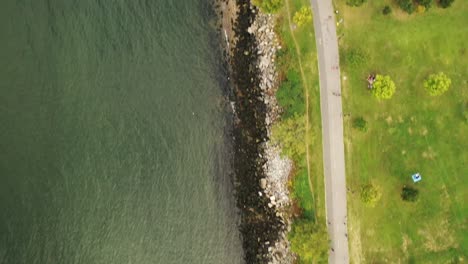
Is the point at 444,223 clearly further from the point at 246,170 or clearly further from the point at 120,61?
the point at 120,61

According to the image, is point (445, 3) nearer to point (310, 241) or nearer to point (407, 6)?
point (407, 6)

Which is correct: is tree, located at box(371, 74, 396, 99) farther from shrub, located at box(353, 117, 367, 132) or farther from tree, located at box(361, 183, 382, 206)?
tree, located at box(361, 183, 382, 206)

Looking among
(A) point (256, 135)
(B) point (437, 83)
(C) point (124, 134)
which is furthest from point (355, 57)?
(C) point (124, 134)

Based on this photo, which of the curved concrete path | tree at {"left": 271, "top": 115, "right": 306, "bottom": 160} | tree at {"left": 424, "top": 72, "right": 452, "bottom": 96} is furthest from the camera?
tree at {"left": 271, "top": 115, "right": 306, "bottom": 160}

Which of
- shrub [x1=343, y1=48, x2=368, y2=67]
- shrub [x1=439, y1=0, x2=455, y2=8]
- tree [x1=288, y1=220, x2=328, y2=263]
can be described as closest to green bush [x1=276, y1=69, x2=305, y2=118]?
shrub [x1=343, y1=48, x2=368, y2=67]

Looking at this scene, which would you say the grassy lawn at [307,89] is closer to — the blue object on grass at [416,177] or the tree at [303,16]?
the tree at [303,16]

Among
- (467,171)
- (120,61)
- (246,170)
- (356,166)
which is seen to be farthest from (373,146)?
(120,61)
